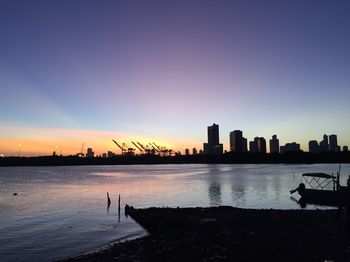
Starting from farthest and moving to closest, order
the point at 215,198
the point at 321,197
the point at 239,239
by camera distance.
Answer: the point at 215,198 → the point at 321,197 → the point at 239,239

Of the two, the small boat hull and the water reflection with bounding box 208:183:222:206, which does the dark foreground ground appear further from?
the water reflection with bounding box 208:183:222:206

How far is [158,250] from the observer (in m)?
24.1

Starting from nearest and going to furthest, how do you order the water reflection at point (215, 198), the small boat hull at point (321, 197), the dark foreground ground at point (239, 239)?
the dark foreground ground at point (239, 239) → the small boat hull at point (321, 197) → the water reflection at point (215, 198)

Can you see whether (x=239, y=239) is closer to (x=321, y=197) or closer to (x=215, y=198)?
(x=321, y=197)

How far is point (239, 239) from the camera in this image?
997 inches

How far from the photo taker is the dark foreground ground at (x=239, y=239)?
21.5m

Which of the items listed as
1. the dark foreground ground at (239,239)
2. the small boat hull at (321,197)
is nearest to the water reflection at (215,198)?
the small boat hull at (321,197)

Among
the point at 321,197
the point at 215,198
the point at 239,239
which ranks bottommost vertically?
the point at 215,198

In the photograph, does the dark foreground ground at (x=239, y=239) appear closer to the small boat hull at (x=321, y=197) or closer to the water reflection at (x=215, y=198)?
the small boat hull at (x=321, y=197)

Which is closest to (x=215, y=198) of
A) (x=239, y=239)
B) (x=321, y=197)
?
(x=321, y=197)

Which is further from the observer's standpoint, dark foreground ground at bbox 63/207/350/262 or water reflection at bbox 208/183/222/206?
water reflection at bbox 208/183/222/206

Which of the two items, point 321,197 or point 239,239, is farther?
point 321,197

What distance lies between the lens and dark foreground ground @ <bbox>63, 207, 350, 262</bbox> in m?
21.5

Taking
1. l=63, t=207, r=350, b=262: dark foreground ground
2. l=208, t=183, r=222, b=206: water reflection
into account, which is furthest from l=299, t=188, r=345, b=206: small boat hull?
l=63, t=207, r=350, b=262: dark foreground ground
